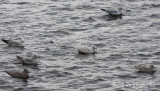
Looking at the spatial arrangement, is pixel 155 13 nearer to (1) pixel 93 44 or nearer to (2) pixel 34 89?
(1) pixel 93 44

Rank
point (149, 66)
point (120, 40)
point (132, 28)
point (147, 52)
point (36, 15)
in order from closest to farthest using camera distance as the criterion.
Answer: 1. point (149, 66)
2. point (147, 52)
3. point (120, 40)
4. point (132, 28)
5. point (36, 15)

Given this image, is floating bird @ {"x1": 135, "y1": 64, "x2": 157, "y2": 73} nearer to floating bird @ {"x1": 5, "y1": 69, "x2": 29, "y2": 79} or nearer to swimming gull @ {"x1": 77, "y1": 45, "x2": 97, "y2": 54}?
swimming gull @ {"x1": 77, "y1": 45, "x2": 97, "y2": 54}

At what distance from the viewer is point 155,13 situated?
98.5 ft

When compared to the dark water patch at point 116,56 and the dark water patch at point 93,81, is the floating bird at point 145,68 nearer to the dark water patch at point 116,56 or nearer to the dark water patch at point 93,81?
the dark water patch at point 93,81

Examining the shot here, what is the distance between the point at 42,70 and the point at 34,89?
2.05 metres

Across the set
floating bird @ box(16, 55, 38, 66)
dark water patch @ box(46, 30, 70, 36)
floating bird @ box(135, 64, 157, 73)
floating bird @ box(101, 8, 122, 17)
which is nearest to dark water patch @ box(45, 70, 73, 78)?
floating bird @ box(16, 55, 38, 66)

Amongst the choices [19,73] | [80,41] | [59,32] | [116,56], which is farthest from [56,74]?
[59,32]

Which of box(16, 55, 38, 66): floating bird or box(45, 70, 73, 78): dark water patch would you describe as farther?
box(16, 55, 38, 66): floating bird

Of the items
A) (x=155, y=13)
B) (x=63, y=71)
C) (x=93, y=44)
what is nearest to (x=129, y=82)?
(x=63, y=71)

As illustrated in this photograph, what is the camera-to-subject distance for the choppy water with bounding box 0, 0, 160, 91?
67.2 ft

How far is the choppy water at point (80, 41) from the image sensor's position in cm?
2047

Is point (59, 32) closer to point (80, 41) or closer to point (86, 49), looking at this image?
point (80, 41)

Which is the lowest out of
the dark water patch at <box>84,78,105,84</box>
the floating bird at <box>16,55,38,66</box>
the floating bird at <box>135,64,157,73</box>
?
the dark water patch at <box>84,78,105,84</box>

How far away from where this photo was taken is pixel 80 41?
2545 centimetres
